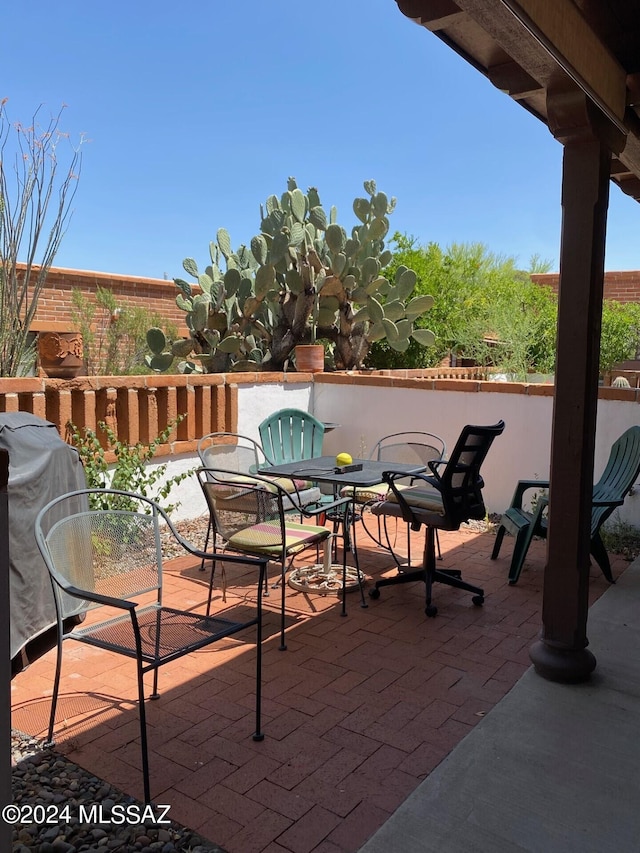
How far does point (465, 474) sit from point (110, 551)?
72.5 inches

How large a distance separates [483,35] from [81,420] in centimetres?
329

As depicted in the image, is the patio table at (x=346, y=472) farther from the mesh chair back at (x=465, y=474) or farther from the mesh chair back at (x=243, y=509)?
the mesh chair back at (x=243, y=509)

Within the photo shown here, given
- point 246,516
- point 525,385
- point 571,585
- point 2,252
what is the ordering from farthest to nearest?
point 525,385 < point 2,252 < point 246,516 < point 571,585

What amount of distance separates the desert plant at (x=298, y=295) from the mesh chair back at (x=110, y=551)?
4.22 metres

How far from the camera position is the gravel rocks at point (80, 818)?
186 cm

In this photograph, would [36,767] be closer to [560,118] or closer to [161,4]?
[560,118]

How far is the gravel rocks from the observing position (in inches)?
73.4

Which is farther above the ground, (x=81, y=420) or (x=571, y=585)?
(x=81, y=420)

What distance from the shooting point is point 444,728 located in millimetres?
2490

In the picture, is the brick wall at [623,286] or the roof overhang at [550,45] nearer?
the roof overhang at [550,45]

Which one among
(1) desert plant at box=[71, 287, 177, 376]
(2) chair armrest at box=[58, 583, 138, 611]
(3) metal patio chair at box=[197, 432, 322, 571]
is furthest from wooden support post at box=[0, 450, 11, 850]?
(1) desert plant at box=[71, 287, 177, 376]

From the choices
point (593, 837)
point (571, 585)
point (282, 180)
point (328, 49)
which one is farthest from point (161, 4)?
point (593, 837)

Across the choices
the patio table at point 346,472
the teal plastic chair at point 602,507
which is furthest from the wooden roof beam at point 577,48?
the teal plastic chair at point 602,507

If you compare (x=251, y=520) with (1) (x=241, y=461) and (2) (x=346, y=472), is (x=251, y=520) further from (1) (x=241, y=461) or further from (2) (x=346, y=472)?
(1) (x=241, y=461)
